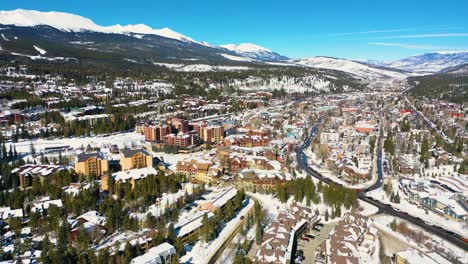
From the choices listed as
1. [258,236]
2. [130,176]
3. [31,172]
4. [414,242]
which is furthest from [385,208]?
[31,172]

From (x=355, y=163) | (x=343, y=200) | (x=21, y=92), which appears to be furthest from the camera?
(x=21, y=92)

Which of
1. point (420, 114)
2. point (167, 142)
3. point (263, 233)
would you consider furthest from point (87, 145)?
point (420, 114)

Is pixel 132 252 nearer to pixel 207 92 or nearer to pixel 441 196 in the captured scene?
pixel 441 196

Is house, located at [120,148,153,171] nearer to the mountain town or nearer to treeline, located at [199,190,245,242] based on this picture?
the mountain town

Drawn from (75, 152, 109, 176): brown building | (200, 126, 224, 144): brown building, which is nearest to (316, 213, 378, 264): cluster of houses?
(75, 152, 109, 176): brown building

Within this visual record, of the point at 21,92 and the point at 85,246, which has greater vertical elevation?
the point at 21,92

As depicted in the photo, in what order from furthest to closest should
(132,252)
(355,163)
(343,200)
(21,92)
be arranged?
(21,92) → (355,163) → (343,200) → (132,252)
